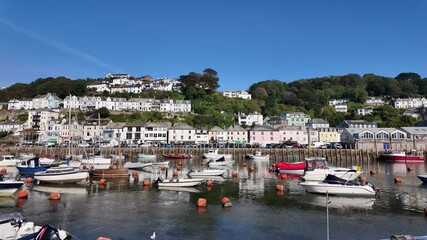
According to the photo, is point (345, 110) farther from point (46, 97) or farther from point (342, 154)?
point (46, 97)

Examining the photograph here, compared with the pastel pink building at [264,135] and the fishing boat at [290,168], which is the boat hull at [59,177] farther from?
the pastel pink building at [264,135]

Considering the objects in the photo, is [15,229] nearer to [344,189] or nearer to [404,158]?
[344,189]

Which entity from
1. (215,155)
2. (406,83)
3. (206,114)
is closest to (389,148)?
(215,155)

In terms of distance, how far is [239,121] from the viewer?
392 feet

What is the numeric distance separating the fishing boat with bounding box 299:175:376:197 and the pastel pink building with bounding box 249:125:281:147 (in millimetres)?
70768

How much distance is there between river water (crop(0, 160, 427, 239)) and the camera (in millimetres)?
18406

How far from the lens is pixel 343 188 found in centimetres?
2823

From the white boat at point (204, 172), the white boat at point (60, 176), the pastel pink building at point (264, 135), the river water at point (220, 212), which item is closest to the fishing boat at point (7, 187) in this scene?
the river water at point (220, 212)

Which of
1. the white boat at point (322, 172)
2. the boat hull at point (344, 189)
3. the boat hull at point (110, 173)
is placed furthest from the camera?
the boat hull at point (110, 173)

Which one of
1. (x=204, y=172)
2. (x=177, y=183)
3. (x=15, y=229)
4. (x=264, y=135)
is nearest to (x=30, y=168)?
(x=177, y=183)

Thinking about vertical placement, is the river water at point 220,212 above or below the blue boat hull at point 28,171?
below

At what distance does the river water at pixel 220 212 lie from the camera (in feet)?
60.4

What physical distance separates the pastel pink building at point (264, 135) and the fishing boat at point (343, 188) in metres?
70.8

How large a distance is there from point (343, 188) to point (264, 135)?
239 feet
